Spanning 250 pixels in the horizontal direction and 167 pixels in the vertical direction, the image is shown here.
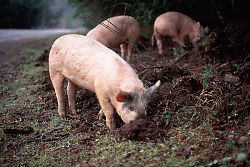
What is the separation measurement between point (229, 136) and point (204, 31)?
22.0 ft

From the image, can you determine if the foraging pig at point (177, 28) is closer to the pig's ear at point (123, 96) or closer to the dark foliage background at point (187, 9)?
the dark foliage background at point (187, 9)

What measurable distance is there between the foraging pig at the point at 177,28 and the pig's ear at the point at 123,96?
566cm

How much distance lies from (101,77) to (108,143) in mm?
1009

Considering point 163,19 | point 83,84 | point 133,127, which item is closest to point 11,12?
point 163,19

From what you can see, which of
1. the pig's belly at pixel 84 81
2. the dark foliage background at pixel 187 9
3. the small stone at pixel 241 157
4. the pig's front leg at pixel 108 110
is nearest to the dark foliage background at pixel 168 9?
the dark foliage background at pixel 187 9

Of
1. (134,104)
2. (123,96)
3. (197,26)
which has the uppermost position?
(197,26)

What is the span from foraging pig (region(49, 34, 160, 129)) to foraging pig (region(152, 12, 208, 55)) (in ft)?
15.5

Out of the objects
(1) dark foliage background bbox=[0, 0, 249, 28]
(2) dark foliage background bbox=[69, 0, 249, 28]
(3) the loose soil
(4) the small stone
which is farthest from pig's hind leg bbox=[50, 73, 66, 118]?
(2) dark foliage background bbox=[69, 0, 249, 28]

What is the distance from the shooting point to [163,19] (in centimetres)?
901

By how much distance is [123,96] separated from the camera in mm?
3752

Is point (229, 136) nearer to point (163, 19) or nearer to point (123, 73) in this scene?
point (123, 73)

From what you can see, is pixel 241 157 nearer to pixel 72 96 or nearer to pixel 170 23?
pixel 72 96

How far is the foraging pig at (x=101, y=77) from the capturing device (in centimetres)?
391

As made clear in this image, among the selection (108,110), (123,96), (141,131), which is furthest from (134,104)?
(108,110)
